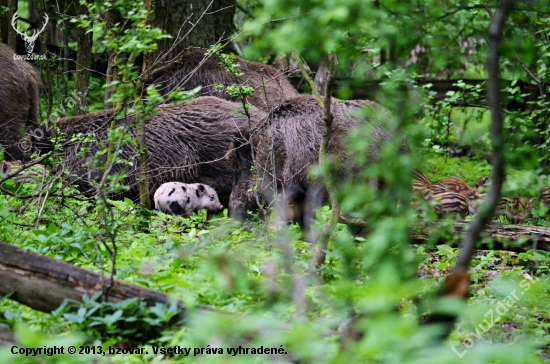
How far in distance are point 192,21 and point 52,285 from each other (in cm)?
739

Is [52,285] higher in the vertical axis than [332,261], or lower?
higher

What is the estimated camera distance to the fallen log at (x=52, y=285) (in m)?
4.23

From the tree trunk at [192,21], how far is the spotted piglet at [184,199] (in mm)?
2944

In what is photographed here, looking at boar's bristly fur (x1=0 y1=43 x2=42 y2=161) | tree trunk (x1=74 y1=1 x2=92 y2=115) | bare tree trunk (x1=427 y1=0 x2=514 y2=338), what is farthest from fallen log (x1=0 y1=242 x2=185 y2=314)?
tree trunk (x1=74 y1=1 x2=92 y2=115)

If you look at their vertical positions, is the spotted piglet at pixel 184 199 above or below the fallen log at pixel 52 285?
below

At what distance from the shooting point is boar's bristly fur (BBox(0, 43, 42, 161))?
1010 cm

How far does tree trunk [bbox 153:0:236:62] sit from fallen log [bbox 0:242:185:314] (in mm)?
7017

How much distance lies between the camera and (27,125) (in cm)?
1030

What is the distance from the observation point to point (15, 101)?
33.5ft

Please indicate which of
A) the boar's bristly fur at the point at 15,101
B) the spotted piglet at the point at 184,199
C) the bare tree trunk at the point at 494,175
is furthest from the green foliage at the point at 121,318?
the boar's bristly fur at the point at 15,101

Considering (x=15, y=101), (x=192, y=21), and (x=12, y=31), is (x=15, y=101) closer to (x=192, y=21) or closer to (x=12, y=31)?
(x=12, y=31)

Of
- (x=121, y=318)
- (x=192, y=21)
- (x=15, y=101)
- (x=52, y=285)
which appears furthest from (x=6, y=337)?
(x=192, y=21)

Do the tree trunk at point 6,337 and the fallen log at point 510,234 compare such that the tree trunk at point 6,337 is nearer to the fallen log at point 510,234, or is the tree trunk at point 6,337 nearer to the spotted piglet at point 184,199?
the fallen log at point 510,234

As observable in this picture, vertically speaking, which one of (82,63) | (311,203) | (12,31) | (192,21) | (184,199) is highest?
(192,21)
